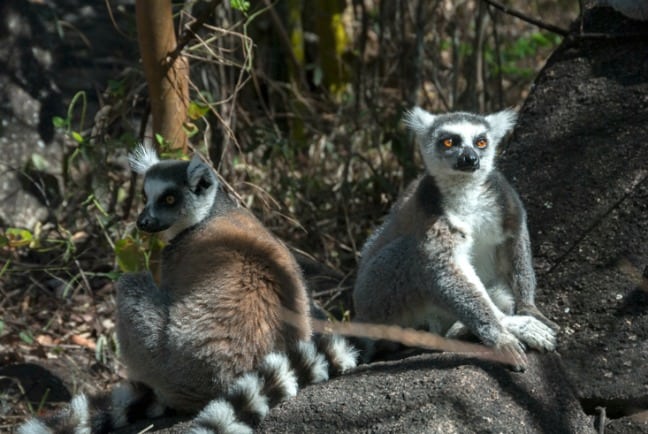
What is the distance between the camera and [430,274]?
178 inches

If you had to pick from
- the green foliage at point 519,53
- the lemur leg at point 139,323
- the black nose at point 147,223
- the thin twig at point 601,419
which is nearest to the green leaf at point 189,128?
the black nose at point 147,223

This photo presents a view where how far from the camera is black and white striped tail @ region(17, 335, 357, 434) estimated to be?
3951mm

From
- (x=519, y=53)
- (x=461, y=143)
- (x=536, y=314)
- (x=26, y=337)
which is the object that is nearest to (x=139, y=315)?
(x=461, y=143)

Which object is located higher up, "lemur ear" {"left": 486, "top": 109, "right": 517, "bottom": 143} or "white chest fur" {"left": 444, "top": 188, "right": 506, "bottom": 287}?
"lemur ear" {"left": 486, "top": 109, "right": 517, "bottom": 143}

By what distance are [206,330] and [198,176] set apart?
0.85 meters

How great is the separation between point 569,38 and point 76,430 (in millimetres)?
3816

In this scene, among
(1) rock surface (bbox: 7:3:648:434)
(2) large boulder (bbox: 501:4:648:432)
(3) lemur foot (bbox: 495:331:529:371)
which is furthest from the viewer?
(2) large boulder (bbox: 501:4:648:432)

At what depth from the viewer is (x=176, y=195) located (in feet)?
15.4

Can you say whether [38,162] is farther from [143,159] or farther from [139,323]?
[139,323]

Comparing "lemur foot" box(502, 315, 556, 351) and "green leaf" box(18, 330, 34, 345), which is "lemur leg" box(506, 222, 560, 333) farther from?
"green leaf" box(18, 330, 34, 345)

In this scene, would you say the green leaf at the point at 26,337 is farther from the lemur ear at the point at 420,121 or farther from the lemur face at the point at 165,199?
the lemur ear at the point at 420,121

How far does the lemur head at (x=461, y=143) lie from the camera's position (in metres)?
4.61

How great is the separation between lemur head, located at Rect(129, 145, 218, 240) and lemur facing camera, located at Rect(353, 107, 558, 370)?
91cm

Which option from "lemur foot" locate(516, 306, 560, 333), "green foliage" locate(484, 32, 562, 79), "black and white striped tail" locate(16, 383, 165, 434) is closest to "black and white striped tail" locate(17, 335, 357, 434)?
"black and white striped tail" locate(16, 383, 165, 434)
